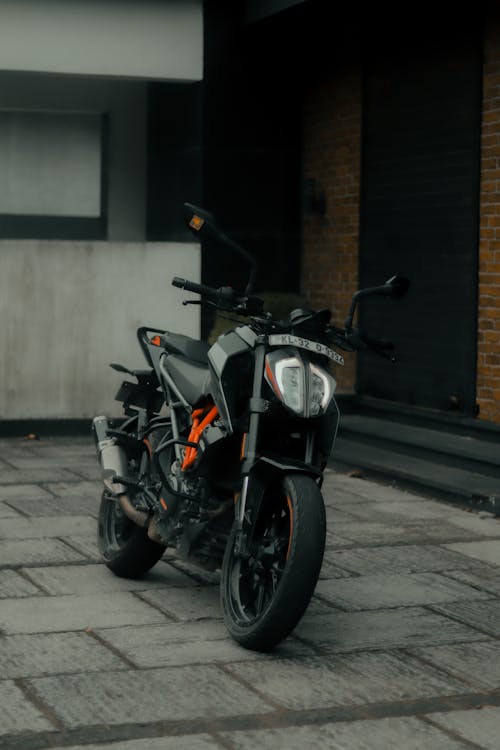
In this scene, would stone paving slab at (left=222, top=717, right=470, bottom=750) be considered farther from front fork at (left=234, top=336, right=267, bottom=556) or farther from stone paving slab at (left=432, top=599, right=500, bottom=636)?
stone paving slab at (left=432, top=599, right=500, bottom=636)

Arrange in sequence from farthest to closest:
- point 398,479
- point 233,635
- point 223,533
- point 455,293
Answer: point 455,293 < point 398,479 < point 223,533 < point 233,635

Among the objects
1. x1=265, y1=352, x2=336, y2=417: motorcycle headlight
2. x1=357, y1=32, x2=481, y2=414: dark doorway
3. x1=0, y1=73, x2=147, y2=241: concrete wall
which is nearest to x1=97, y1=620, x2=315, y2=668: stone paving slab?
x1=265, y1=352, x2=336, y2=417: motorcycle headlight

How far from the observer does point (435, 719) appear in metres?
4.25

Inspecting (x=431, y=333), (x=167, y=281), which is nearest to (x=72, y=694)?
(x=431, y=333)

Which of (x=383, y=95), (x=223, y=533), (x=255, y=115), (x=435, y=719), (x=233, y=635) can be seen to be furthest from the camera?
(x=255, y=115)

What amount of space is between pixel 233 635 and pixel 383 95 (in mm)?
6460

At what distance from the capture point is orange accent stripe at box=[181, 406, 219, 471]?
5.42 meters

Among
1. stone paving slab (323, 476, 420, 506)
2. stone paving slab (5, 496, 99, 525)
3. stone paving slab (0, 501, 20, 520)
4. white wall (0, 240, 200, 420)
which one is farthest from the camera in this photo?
white wall (0, 240, 200, 420)

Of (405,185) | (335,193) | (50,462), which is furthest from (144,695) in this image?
(335,193)

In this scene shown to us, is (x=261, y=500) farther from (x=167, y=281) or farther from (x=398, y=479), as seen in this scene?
(x=167, y=281)

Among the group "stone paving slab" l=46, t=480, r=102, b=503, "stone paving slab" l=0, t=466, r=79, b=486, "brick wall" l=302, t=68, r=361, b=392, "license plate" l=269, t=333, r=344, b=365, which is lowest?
"stone paving slab" l=46, t=480, r=102, b=503

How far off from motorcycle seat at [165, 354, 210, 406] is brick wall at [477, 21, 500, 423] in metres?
3.75

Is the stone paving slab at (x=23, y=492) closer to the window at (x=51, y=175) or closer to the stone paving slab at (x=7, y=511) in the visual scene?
the stone paving slab at (x=7, y=511)

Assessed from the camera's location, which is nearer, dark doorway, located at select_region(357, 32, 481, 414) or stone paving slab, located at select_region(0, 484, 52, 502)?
stone paving slab, located at select_region(0, 484, 52, 502)
